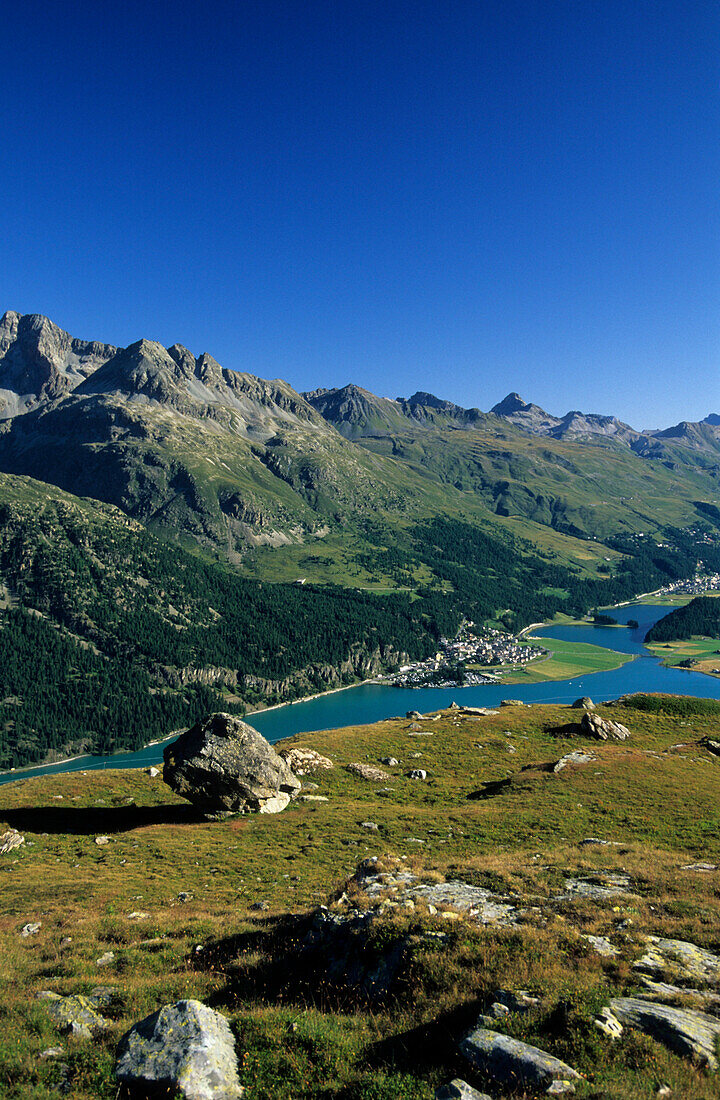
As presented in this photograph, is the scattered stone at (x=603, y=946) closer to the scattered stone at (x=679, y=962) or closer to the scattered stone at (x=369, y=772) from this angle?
the scattered stone at (x=679, y=962)

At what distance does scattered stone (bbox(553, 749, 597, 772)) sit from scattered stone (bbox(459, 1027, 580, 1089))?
5032cm

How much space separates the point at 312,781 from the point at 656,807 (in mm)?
33876

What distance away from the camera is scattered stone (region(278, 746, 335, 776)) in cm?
6103

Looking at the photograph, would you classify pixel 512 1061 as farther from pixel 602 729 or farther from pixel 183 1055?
pixel 602 729

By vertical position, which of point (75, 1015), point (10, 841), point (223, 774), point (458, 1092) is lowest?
point (10, 841)

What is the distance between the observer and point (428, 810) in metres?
49.2

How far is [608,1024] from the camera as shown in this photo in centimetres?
1273

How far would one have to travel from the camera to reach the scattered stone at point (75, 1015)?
1471 cm

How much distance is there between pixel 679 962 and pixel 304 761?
4989cm

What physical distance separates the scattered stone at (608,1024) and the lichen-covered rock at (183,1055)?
8551 mm

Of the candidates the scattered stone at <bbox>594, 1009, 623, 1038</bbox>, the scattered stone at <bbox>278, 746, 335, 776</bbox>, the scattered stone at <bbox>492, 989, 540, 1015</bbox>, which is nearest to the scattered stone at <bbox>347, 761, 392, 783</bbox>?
the scattered stone at <bbox>278, 746, 335, 776</bbox>

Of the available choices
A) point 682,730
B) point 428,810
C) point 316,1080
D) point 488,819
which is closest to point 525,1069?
point 316,1080

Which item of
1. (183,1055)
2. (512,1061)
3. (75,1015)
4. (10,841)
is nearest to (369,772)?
(10,841)

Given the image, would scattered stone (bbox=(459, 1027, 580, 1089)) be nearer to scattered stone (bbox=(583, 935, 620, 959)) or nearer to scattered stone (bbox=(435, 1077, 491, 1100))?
scattered stone (bbox=(435, 1077, 491, 1100))
